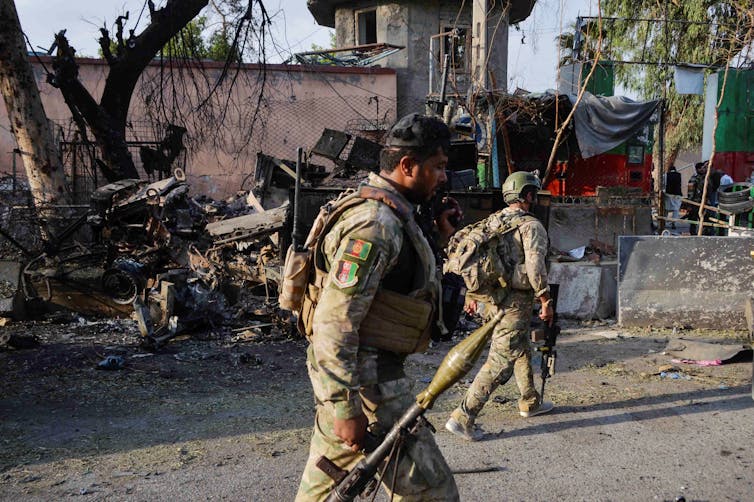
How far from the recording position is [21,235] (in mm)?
8570

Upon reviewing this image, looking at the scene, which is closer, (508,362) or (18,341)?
(508,362)

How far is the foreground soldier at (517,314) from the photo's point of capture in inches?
171

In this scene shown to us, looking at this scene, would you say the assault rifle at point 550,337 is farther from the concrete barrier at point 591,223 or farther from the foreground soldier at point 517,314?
the concrete barrier at point 591,223

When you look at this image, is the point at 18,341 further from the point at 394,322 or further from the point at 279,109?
the point at 279,109

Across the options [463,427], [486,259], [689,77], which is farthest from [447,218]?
[689,77]

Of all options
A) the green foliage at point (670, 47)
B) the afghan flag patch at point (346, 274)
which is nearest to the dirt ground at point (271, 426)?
the afghan flag patch at point (346, 274)

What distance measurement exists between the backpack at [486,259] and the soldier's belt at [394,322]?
2.13m

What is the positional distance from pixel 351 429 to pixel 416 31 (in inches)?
808

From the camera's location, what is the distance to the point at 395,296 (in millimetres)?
2242

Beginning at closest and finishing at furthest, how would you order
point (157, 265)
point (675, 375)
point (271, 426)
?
point (271, 426) → point (675, 375) → point (157, 265)

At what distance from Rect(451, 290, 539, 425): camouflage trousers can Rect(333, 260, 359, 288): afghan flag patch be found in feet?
8.22

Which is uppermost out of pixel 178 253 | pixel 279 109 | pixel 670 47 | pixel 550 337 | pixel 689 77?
pixel 670 47

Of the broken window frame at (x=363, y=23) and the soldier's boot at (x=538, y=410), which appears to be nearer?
the soldier's boot at (x=538, y=410)

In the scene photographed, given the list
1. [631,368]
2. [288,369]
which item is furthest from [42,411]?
[631,368]
